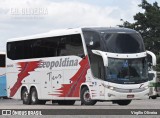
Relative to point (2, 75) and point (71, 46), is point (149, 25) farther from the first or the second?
point (71, 46)

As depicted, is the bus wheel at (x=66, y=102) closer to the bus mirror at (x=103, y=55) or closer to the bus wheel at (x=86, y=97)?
the bus wheel at (x=86, y=97)

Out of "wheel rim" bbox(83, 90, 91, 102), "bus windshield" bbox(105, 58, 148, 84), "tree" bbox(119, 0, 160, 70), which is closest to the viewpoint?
"bus windshield" bbox(105, 58, 148, 84)

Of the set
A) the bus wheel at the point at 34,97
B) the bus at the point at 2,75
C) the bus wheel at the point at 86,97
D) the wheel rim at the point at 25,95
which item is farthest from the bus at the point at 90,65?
the bus at the point at 2,75

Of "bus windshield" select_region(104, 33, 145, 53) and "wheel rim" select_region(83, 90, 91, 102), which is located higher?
"bus windshield" select_region(104, 33, 145, 53)

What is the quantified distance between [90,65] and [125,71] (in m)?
1.59

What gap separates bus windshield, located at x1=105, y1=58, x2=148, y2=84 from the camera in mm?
27906

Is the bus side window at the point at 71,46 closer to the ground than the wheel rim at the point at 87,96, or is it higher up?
higher up

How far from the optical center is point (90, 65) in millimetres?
A: 28359

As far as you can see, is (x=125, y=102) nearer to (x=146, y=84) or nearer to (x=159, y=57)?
(x=146, y=84)

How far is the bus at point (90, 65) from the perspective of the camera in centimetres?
2794

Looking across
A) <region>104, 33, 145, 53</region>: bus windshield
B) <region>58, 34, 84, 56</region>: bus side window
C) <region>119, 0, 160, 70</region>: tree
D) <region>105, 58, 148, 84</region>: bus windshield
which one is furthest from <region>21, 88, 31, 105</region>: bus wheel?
<region>119, 0, 160, 70</region>: tree

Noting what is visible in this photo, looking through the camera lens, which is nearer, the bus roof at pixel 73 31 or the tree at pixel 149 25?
the bus roof at pixel 73 31

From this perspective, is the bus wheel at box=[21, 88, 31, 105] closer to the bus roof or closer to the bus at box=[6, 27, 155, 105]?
the bus at box=[6, 27, 155, 105]

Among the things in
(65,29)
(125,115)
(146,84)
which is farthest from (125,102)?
(125,115)
